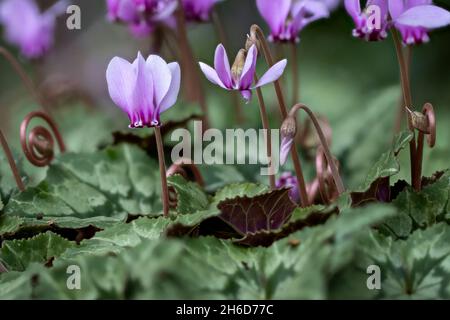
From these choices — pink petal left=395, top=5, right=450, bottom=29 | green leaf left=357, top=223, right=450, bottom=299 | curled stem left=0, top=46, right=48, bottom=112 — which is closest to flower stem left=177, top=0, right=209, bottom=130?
curled stem left=0, top=46, right=48, bottom=112

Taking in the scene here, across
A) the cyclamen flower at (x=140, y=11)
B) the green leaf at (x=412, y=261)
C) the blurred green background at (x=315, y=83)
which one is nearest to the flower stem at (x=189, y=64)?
the cyclamen flower at (x=140, y=11)

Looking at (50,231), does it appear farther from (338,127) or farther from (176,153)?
(338,127)

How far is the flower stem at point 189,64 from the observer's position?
6.75 ft

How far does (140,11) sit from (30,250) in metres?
0.83

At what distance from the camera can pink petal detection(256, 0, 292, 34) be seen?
1.72 meters

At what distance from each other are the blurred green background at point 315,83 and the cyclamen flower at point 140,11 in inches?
10.4

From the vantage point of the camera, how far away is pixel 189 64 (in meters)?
2.20

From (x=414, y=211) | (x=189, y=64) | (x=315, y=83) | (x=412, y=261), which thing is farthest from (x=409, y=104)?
(x=315, y=83)

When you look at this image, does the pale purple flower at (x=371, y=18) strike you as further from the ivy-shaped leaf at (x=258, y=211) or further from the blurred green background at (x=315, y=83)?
the blurred green background at (x=315, y=83)

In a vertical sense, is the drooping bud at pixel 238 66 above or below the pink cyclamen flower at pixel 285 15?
below

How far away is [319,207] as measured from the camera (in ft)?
4.74

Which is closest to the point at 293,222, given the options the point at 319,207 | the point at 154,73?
the point at 319,207

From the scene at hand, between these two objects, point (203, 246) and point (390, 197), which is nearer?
point (203, 246)
